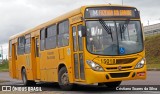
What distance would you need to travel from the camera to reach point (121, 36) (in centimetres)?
1424

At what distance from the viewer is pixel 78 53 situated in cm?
1465

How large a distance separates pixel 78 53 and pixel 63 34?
5.65 feet

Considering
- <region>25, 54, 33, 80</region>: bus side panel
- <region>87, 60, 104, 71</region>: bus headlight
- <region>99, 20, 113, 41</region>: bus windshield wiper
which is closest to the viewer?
<region>87, 60, 104, 71</region>: bus headlight

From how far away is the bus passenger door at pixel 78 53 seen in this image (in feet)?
47.4

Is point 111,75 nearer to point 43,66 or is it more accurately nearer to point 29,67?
point 43,66

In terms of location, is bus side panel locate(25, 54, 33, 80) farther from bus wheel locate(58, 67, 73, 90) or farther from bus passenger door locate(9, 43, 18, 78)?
bus wheel locate(58, 67, 73, 90)

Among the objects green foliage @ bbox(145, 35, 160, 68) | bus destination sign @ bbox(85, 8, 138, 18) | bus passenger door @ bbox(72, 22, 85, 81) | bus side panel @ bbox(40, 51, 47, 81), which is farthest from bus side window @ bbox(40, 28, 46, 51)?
green foliage @ bbox(145, 35, 160, 68)

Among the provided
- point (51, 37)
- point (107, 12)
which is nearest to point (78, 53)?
point (107, 12)

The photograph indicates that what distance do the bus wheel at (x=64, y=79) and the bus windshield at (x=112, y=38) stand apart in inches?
90.1

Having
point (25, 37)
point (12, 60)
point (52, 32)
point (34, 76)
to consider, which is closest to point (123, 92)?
point (52, 32)

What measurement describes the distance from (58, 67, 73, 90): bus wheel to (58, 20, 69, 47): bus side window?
3.45 ft

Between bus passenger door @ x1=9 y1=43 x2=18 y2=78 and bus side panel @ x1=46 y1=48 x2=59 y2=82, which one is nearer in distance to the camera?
bus side panel @ x1=46 y1=48 x2=59 y2=82

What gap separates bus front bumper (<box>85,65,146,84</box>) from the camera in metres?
13.7

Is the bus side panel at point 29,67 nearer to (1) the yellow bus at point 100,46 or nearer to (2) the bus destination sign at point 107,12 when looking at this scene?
(1) the yellow bus at point 100,46
